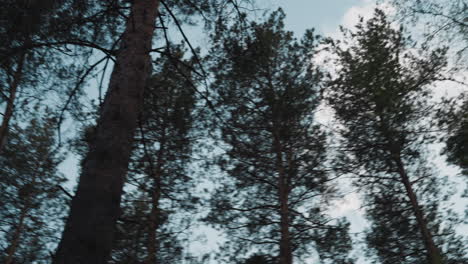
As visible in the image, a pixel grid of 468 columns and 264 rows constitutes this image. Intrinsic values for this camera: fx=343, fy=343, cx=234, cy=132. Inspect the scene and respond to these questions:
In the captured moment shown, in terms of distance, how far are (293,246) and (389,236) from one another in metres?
4.21

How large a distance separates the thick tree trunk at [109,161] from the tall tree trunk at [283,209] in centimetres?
687

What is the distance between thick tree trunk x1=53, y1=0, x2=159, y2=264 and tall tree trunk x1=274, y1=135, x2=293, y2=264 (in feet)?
22.5

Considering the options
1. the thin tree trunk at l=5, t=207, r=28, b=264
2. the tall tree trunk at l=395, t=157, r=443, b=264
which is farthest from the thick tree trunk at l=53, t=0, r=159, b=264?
the thin tree trunk at l=5, t=207, r=28, b=264

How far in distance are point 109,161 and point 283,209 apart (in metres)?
7.45

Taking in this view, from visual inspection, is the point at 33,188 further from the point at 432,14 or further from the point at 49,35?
the point at 432,14

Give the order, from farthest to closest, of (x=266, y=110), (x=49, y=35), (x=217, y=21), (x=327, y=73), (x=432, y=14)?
(x=327, y=73) < (x=266, y=110) < (x=432, y=14) < (x=217, y=21) < (x=49, y=35)

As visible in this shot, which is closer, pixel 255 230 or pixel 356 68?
pixel 255 230

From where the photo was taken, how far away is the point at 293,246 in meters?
9.16

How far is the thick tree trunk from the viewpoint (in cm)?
196

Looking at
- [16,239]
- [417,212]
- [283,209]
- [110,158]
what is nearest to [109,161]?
[110,158]

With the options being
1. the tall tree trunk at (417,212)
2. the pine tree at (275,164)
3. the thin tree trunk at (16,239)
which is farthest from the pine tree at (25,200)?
the tall tree trunk at (417,212)

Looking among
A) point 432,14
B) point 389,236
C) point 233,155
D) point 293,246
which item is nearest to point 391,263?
point 389,236

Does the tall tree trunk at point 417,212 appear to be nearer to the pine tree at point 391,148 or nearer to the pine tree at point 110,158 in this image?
the pine tree at point 391,148

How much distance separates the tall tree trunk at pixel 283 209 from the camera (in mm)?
8508
